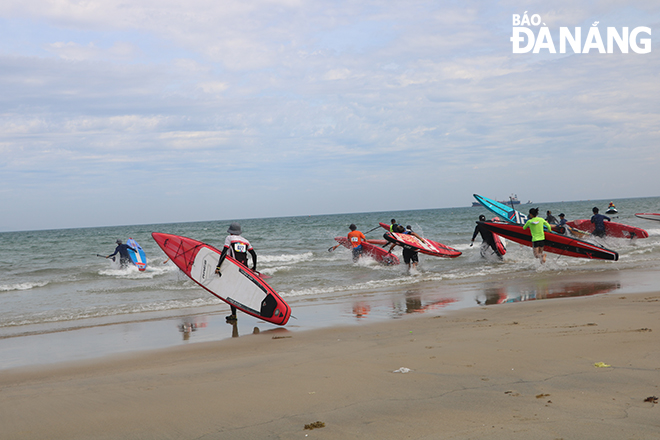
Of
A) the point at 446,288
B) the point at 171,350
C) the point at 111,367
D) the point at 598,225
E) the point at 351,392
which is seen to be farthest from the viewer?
the point at 598,225

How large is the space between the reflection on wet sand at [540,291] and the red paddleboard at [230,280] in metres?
3.55

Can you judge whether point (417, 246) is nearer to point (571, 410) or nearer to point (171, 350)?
point (171, 350)

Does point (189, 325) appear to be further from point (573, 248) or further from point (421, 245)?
point (573, 248)

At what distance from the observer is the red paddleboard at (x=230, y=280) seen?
297 inches

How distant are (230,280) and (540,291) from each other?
581 centimetres

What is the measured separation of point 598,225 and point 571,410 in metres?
18.0

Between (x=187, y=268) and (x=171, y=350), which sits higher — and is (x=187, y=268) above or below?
above

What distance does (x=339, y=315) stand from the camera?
25.7ft

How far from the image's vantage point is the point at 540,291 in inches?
363

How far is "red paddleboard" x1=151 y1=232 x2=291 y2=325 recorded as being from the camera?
754 centimetres

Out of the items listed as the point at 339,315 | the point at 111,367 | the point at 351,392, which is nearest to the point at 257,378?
the point at 351,392

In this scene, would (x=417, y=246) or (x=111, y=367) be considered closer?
(x=111, y=367)

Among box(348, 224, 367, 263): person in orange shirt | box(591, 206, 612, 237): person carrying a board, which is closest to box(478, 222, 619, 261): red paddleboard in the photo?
box(348, 224, 367, 263): person in orange shirt

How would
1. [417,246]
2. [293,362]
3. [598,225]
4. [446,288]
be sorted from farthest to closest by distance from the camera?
[598,225]
[417,246]
[446,288]
[293,362]
